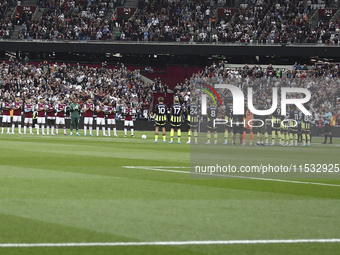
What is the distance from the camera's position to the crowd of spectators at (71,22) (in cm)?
5897

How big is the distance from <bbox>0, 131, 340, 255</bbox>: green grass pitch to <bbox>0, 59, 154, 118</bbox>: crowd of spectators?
37749mm

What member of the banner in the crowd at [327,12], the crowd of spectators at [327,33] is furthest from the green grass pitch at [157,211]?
the banner in the crowd at [327,12]

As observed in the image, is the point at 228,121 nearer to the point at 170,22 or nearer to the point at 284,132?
the point at 284,132

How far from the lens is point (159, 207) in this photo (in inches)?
352

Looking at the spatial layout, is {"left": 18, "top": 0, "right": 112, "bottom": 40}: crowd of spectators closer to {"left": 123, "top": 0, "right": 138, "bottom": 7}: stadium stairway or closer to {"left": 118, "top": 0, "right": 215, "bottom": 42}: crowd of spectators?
{"left": 123, "top": 0, "right": 138, "bottom": 7}: stadium stairway

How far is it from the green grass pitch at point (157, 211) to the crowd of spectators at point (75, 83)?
37.7 m

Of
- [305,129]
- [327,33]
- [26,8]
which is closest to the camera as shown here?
[305,129]

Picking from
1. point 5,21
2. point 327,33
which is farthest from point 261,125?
point 5,21

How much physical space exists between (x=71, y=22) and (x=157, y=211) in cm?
5443

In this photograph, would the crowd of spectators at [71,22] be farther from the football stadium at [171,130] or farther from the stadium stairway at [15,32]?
the stadium stairway at [15,32]

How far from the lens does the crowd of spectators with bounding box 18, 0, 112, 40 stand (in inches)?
2322

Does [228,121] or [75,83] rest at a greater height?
[75,83]

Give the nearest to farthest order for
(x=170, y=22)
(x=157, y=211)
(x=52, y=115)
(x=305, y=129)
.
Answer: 1. (x=157, y=211)
2. (x=305, y=129)
3. (x=52, y=115)
4. (x=170, y=22)

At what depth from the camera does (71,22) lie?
199 ft
